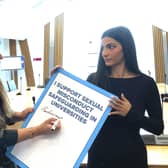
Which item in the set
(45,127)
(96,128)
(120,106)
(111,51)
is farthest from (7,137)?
(111,51)

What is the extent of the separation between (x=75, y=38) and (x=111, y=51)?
270 inches

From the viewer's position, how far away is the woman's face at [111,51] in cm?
142

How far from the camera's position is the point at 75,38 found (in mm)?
8148

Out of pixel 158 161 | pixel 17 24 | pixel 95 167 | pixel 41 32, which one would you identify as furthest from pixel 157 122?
pixel 41 32

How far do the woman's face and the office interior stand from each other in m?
5.56

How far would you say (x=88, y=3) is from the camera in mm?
8062

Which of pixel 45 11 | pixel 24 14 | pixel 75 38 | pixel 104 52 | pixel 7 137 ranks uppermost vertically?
pixel 45 11

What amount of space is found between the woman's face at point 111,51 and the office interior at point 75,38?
5565 millimetres

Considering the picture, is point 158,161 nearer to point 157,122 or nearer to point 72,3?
point 157,122

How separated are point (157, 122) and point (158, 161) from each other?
538mm

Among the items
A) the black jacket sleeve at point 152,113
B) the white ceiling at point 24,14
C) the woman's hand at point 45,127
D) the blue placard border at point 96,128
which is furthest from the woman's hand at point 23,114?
the white ceiling at point 24,14

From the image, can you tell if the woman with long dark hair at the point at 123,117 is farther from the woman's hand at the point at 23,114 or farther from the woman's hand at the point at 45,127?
the woman's hand at the point at 23,114

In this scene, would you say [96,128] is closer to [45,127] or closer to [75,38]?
[45,127]

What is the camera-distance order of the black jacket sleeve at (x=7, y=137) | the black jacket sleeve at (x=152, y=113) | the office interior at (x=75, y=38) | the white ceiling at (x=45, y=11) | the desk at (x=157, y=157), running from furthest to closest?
the office interior at (x=75, y=38), the white ceiling at (x=45, y=11), the desk at (x=157, y=157), the black jacket sleeve at (x=152, y=113), the black jacket sleeve at (x=7, y=137)
